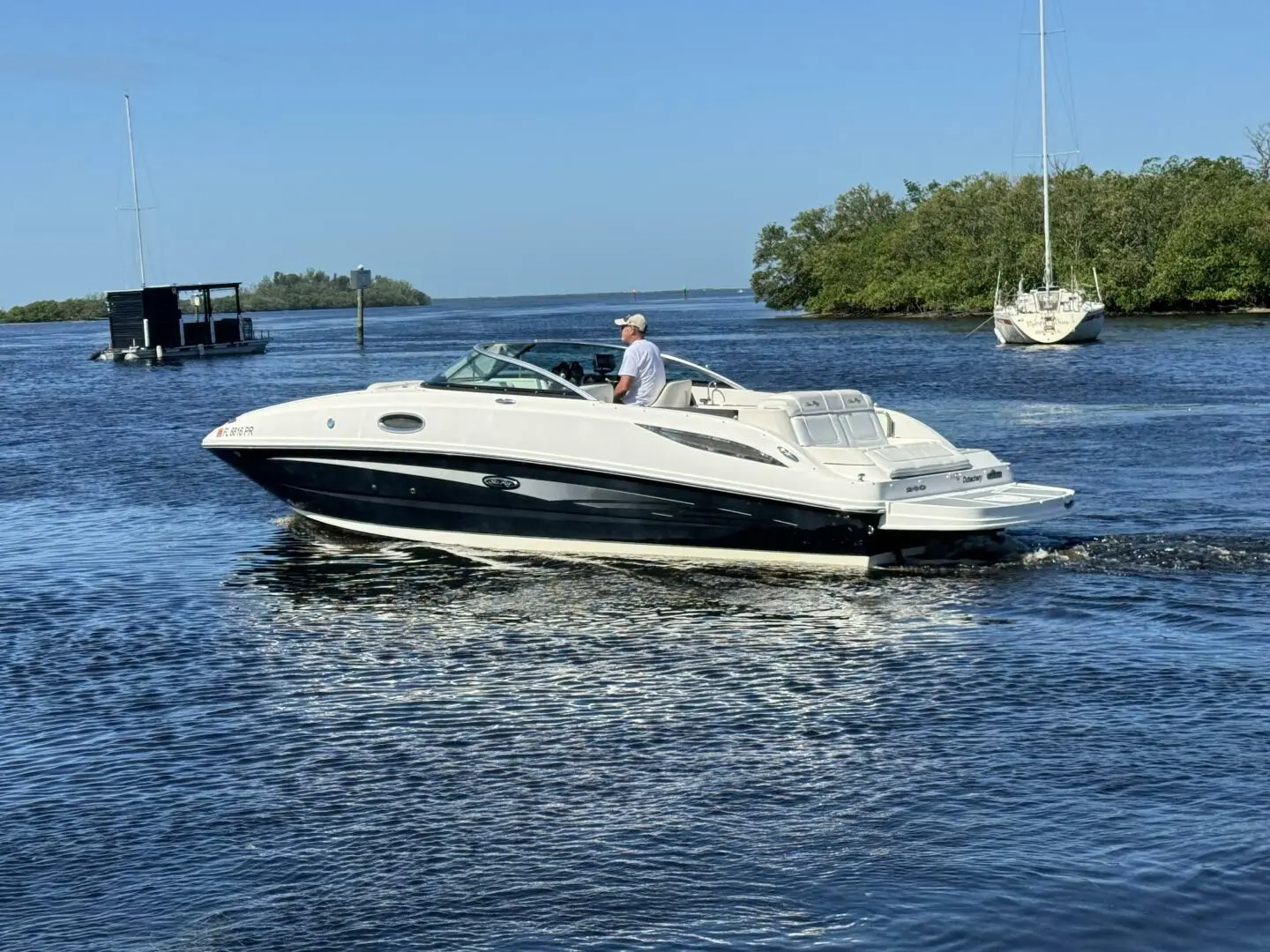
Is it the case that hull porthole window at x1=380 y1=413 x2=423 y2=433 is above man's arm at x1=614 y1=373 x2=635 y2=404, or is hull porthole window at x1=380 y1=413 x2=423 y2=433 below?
below

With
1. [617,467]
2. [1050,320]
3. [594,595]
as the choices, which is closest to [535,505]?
[617,467]

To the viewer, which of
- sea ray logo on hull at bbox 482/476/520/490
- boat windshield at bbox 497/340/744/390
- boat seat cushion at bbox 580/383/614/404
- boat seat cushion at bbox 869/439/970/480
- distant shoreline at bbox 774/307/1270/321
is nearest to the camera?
boat seat cushion at bbox 869/439/970/480

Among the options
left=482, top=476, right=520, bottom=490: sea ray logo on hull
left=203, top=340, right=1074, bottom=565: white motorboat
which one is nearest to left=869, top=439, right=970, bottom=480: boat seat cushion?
left=203, top=340, right=1074, bottom=565: white motorboat

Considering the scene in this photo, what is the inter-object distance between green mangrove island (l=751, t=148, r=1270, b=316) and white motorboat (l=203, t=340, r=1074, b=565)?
76.1 m

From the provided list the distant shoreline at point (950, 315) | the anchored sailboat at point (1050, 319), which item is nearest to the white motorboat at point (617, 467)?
the anchored sailboat at point (1050, 319)

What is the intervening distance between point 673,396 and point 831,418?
1571 millimetres

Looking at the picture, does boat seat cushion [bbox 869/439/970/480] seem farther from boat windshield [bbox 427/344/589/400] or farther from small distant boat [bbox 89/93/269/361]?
small distant boat [bbox 89/93/269/361]

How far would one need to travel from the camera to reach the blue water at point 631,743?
6.40 metres

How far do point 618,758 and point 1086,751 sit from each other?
2.47m

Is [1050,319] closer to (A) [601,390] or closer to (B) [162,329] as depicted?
(B) [162,329]

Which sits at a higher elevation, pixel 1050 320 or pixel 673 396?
pixel 673 396

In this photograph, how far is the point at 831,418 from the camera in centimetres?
1420

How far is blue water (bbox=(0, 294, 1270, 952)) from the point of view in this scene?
6398 mm

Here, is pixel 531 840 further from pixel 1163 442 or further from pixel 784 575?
pixel 1163 442
